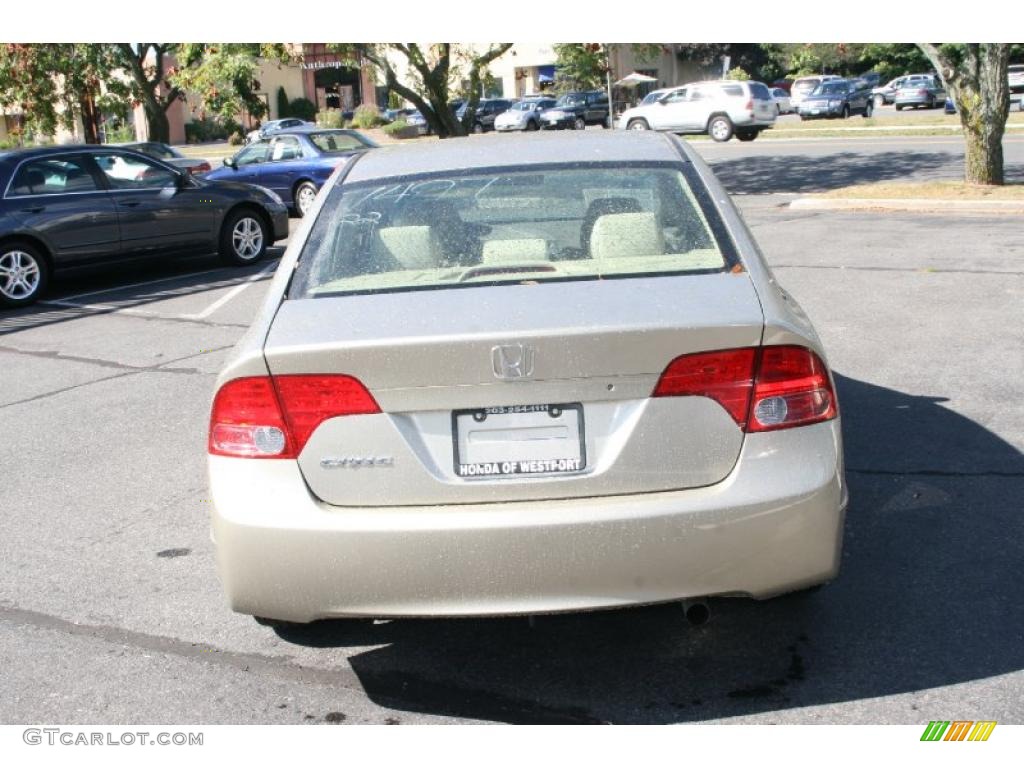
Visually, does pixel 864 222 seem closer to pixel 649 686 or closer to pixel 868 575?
pixel 868 575

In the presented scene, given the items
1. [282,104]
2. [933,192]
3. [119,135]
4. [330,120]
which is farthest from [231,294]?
[282,104]

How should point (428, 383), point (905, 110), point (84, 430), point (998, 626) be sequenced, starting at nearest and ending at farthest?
point (428, 383)
point (998, 626)
point (84, 430)
point (905, 110)

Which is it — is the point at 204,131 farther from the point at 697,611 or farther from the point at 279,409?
the point at 697,611

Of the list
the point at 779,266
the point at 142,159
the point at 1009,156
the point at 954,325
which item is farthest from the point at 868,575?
the point at 1009,156

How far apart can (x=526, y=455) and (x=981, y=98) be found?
15.6 metres

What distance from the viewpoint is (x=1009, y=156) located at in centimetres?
2353

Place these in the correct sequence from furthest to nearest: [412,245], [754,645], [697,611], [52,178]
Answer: [52,178] < [412,245] < [754,645] < [697,611]

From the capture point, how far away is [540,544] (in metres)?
3.29

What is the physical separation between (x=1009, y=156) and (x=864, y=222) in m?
10.2

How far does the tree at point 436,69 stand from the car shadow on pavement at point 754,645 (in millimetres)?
16916

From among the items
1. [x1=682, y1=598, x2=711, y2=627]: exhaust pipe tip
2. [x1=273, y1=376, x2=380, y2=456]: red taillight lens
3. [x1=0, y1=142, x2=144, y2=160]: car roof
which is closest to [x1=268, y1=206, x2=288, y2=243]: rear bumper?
[x1=0, y1=142, x2=144, y2=160]: car roof

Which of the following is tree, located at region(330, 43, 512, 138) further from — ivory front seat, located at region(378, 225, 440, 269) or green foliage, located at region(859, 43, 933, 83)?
green foliage, located at region(859, 43, 933, 83)

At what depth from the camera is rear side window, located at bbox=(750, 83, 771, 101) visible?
118 ft

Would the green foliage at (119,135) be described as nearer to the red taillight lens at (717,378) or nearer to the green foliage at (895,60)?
the green foliage at (895,60)
